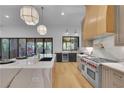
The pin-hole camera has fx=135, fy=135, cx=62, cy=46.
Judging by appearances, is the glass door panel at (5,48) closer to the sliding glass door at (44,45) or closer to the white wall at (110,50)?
the sliding glass door at (44,45)

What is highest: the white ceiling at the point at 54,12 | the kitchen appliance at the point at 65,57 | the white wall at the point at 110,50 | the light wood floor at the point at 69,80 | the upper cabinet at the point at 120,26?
the white ceiling at the point at 54,12

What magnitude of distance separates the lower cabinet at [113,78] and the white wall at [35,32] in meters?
7.47

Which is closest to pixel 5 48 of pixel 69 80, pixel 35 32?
pixel 35 32

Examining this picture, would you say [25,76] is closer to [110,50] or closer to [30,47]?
[110,50]

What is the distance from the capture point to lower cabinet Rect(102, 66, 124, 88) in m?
2.33

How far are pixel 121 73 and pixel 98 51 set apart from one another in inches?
122

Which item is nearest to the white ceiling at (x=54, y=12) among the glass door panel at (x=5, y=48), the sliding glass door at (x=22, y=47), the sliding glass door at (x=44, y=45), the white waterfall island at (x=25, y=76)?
the sliding glass door at (x=22, y=47)

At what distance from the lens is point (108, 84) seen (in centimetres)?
293

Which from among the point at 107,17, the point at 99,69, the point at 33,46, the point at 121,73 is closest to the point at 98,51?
the point at 99,69

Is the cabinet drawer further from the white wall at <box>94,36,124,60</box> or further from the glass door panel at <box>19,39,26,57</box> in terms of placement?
the glass door panel at <box>19,39,26,57</box>

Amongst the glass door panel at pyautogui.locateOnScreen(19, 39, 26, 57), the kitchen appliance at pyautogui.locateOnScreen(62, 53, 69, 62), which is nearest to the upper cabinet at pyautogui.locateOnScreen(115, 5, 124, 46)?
the kitchen appliance at pyautogui.locateOnScreen(62, 53, 69, 62)

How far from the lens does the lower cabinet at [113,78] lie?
233 cm
